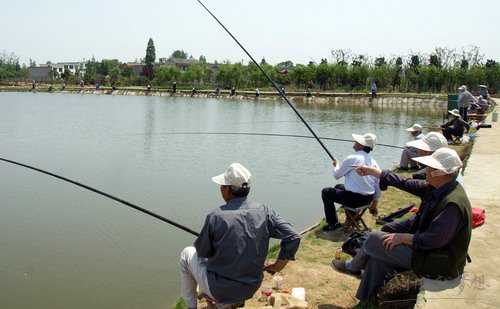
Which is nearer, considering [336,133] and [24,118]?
[336,133]

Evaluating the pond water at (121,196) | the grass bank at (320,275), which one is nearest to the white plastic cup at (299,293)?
the grass bank at (320,275)

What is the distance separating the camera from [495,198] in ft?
22.0

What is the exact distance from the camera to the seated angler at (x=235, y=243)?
11.6ft

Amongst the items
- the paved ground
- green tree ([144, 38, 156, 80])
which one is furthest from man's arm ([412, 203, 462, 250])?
green tree ([144, 38, 156, 80])

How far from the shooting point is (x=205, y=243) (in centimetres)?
359

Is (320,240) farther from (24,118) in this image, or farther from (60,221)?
(24,118)

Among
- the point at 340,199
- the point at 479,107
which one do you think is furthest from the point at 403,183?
the point at 479,107

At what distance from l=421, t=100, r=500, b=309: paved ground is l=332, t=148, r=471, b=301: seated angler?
0.17 meters

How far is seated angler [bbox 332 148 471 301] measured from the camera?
11.5 feet

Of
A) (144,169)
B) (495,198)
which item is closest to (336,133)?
(144,169)

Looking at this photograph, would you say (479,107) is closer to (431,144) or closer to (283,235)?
(431,144)

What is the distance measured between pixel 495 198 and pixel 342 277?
3.00 m

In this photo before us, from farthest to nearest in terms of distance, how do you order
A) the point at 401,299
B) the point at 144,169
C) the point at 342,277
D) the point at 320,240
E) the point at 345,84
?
the point at 345,84
the point at 144,169
the point at 320,240
the point at 342,277
the point at 401,299

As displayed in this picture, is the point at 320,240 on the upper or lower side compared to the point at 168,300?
upper
